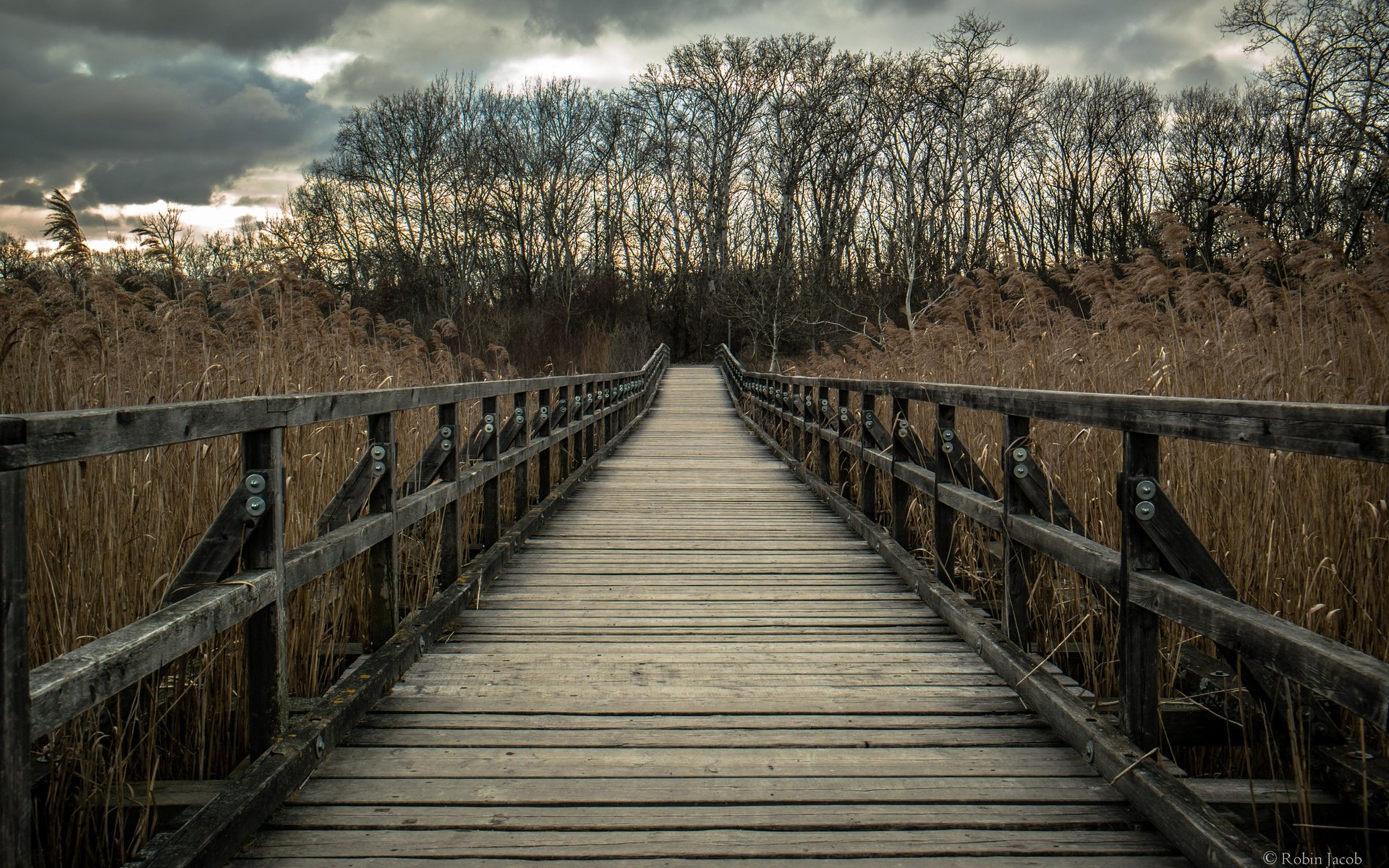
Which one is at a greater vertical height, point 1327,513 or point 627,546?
point 1327,513

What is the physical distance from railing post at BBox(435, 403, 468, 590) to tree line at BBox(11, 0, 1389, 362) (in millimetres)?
21394

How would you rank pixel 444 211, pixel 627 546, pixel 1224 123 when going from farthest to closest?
pixel 444 211
pixel 1224 123
pixel 627 546

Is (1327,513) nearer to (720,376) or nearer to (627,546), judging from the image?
(627,546)

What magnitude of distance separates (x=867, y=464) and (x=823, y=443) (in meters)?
2.55

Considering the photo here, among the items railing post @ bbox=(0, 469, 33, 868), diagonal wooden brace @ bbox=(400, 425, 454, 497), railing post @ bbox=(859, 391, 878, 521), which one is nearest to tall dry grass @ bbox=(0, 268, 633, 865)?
diagonal wooden brace @ bbox=(400, 425, 454, 497)

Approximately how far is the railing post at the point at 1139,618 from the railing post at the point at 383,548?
8.56 feet

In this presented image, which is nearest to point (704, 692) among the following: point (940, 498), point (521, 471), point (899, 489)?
point (940, 498)

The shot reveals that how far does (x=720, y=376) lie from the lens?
32938 millimetres

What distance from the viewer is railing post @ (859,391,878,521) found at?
244 inches

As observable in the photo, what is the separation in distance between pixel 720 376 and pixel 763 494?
80.1 ft

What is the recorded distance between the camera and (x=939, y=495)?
4.49 m

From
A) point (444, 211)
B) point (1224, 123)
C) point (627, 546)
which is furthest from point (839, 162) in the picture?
point (627, 546)

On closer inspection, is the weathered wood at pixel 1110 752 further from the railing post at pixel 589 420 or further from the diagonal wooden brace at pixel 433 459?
the railing post at pixel 589 420

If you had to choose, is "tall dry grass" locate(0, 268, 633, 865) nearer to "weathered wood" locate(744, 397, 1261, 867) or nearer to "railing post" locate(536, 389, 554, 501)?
"railing post" locate(536, 389, 554, 501)
